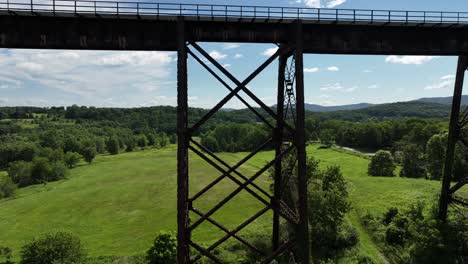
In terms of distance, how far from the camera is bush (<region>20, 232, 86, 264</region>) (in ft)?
64.6

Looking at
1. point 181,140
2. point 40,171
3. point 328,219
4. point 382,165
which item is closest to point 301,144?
point 181,140

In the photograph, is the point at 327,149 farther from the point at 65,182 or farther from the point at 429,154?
the point at 65,182

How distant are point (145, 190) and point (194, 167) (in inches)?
937

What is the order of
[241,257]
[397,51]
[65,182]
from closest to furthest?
[397,51] → [241,257] → [65,182]

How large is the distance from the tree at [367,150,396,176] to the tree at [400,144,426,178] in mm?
2172

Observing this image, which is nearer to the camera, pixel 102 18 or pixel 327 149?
pixel 102 18

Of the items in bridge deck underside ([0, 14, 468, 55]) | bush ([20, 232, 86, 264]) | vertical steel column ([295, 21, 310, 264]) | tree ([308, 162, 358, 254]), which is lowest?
bush ([20, 232, 86, 264])

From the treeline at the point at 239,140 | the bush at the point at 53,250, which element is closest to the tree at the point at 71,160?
the treeline at the point at 239,140

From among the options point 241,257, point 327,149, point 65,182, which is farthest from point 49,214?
point 327,149

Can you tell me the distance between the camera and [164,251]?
19594 millimetres

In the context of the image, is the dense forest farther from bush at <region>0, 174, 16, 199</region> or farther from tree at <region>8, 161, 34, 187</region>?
bush at <region>0, 174, 16, 199</region>

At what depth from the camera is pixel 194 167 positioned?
78562 mm

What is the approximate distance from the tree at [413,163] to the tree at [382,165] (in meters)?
2.17

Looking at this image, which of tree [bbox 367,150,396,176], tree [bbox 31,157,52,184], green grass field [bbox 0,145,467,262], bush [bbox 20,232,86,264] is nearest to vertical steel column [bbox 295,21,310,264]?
green grass field [bbox 0,145,467,262]
